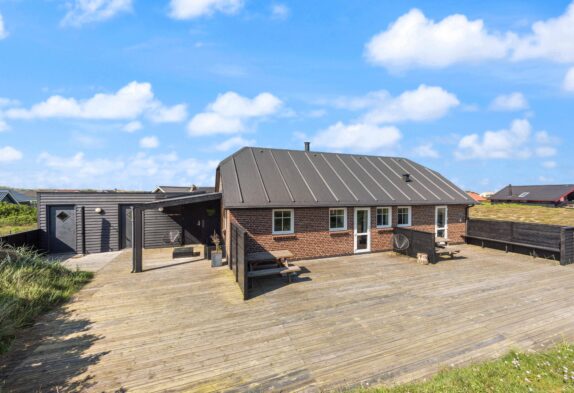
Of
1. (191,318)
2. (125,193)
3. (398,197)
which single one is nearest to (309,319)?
(191,318)

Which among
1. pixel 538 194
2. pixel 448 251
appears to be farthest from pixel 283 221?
pixel 538 194

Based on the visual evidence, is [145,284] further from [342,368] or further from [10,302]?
[342,368]

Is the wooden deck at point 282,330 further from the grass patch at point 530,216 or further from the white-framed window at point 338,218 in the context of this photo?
the grass patch at point 530,216

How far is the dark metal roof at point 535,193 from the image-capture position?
3806cm

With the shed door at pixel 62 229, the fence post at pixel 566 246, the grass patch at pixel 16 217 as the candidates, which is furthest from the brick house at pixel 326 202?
the grass patch at pixel 16 217

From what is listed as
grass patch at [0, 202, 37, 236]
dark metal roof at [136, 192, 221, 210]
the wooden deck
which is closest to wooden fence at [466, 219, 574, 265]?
the wooden deck

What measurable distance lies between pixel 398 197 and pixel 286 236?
6.27 meters

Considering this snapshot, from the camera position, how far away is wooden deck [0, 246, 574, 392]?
13.1 feet

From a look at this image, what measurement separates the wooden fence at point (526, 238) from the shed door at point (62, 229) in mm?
20889

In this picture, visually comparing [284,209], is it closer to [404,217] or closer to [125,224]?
[404,217]

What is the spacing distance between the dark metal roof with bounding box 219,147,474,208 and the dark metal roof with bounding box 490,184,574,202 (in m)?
36.5

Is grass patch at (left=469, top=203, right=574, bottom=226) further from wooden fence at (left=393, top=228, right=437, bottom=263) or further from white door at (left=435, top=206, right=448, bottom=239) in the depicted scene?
wooden fence at (left=393, top=228, right=437, bottom=263)

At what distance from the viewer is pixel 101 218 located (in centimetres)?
1324

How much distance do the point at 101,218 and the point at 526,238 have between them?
67.6ft
